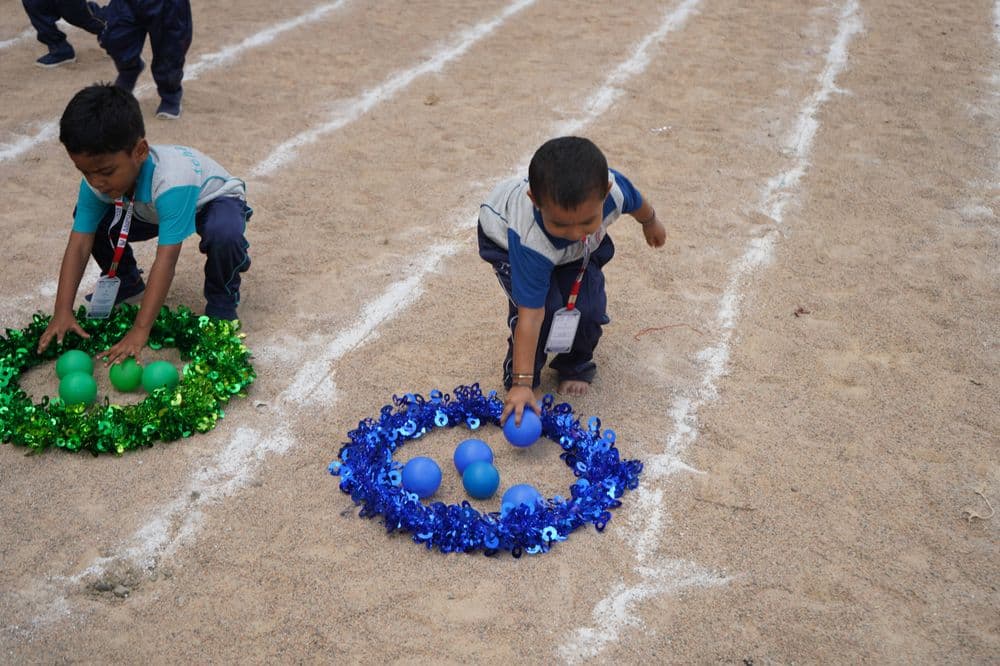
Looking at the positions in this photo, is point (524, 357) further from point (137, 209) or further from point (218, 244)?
point (137, 209)

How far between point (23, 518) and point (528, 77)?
6.69 m

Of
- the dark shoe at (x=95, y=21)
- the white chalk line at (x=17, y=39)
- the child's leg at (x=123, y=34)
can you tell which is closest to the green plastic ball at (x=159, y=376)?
the child's leg at (x=123, y=34)

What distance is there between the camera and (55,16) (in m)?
9.13

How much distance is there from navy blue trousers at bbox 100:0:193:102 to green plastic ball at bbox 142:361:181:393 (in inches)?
167

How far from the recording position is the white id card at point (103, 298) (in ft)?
16.3

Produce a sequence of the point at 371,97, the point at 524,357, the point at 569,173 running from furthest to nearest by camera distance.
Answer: the point at 371,97
the point at 524,357
the point at 569,173

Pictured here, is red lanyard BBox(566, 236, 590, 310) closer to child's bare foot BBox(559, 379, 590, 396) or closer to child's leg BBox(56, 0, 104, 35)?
A: child's bare foot BBox(559, 379, 590, 396)

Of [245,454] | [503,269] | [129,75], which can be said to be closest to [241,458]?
[245,454]

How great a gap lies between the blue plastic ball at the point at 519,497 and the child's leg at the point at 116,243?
106 inches

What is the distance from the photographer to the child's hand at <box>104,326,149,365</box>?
15.4ft

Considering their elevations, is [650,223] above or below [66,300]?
above

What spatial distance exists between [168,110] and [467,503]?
18.9 ft

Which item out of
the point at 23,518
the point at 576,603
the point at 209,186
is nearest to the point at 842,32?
the point at 209,186

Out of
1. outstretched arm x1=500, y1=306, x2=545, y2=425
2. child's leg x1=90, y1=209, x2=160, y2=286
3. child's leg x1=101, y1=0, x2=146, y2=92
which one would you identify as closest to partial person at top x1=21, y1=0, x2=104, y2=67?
child's leg x1=101, y1=0, x2=146, y2=92
